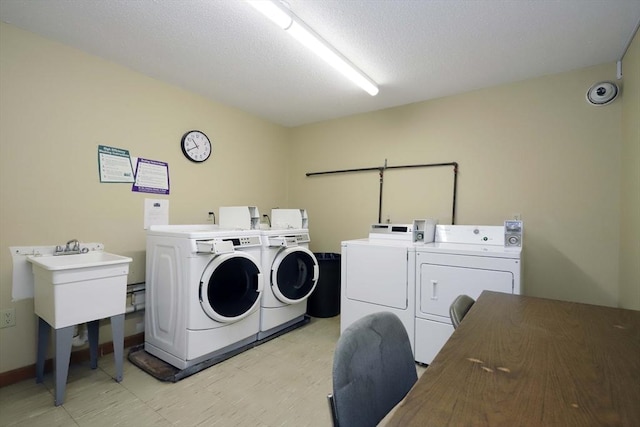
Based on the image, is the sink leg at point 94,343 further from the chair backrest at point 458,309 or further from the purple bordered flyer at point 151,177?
the chair backrest at point 458,309

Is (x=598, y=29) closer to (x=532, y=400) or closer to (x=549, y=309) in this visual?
(x=549, y=309)

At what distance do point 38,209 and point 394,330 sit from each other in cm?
270

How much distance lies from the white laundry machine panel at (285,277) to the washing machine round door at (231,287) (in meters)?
0.22

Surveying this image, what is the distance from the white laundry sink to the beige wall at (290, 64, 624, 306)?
2.66m

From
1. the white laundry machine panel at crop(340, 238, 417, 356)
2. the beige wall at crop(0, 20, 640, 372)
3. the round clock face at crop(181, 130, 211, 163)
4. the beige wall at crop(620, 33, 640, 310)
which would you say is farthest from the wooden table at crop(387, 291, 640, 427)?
the round clock face at crop(181, 130, 211, 163)

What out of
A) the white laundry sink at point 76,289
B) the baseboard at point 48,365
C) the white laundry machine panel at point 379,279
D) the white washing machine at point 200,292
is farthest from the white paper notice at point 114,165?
the white laundry machine panel at point 379,279

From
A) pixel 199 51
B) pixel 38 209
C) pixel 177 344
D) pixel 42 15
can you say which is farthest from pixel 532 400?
pixel 42 15

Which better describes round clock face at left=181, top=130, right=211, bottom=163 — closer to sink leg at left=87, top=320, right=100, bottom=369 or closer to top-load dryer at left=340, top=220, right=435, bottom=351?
sink leg at left=87, top=320, right=100, bottom=369

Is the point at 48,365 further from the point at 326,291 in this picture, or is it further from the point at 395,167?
the point at 395,167

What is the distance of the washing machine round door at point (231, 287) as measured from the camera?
2301 millimetres

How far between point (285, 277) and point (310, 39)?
2117 millimetres

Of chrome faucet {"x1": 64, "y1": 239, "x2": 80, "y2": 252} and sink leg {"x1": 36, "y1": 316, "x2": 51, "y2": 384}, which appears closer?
sink leg {"x1": 36, "y1": 316, "x2": 51, "y2": 384}

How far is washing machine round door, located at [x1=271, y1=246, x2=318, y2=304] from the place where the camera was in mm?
2893

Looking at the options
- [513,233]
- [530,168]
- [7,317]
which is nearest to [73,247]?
[7,317]
